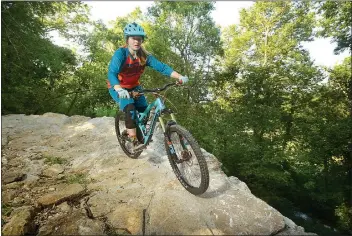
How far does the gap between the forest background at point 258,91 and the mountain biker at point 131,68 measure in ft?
33.0

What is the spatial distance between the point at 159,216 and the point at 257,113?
44.6 feet

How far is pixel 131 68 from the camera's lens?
4207 millimetres

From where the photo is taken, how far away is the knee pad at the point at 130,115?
4.21 m

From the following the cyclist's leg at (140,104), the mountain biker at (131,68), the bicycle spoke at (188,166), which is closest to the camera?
the bicycle spoke at (188,166)

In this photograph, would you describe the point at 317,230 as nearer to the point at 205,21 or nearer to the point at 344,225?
the point at 344,225

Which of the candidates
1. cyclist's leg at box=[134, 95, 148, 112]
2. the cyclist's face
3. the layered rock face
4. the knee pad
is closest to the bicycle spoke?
the layered rock face

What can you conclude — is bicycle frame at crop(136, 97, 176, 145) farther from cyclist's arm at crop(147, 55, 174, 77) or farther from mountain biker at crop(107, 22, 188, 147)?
cyclist's arm at crop(147, 55, 174, 77)

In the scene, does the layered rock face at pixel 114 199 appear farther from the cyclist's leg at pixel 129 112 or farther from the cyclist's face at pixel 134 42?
the cyclist's face at pixel 134 42

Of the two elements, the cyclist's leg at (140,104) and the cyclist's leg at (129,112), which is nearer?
the cyclist's leg at (129,112)

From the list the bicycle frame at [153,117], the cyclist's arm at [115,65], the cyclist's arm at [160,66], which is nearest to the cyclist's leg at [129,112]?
the bicycle frame at [153,117]

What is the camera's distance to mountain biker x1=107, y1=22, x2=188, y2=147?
3.82 m

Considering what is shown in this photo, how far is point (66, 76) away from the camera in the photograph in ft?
52.7

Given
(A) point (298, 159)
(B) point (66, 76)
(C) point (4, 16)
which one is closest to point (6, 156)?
(C) point (4, 16)

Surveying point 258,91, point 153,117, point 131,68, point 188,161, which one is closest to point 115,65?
point 131,68
